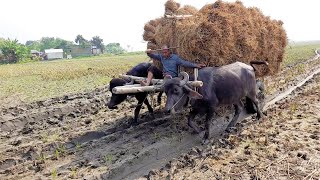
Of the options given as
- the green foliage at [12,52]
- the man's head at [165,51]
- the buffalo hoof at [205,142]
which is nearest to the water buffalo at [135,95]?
the man's head at [165,51]

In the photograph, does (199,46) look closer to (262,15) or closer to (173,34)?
(173,34)

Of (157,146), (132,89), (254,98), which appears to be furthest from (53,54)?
(157,146)

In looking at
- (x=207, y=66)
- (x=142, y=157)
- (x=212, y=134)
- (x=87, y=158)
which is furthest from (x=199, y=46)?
(x=87, y=158)

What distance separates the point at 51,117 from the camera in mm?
9492

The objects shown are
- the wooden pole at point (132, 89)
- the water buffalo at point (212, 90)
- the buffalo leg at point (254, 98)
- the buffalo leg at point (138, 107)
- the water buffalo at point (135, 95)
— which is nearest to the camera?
the wooden pole at point (132, 89)

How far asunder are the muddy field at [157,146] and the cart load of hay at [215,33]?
5.30ft

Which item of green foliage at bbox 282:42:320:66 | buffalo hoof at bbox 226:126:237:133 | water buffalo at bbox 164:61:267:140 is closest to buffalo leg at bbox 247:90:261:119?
water buffalo at bbox 164:61:267:140

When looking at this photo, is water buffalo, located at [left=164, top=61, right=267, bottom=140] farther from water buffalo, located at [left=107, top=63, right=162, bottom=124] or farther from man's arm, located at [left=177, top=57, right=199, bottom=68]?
water buffalo, located at [left=107, top=63, right=162, bottom=124]

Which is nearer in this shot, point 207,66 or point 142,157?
point 142,157

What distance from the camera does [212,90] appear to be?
22.5 feet

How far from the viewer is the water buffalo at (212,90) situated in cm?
636

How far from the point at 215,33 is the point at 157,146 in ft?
8.83

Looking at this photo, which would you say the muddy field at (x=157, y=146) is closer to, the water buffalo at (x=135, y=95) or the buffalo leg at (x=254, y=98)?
the buffalo leg at (x=254, y=98)

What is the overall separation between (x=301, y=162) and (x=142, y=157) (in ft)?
8.88
